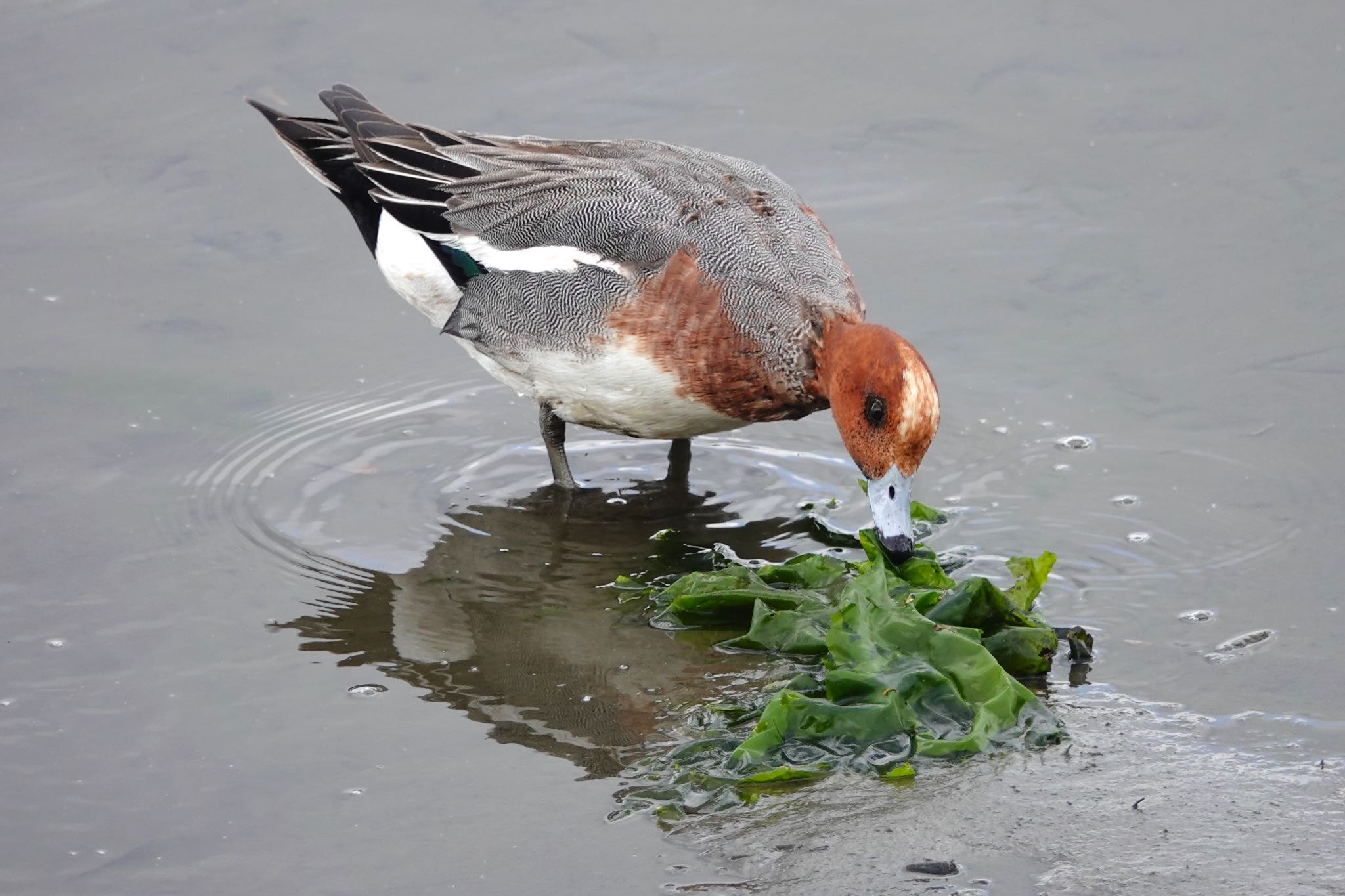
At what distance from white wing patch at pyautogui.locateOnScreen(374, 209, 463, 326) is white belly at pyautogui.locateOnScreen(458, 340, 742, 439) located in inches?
20.5

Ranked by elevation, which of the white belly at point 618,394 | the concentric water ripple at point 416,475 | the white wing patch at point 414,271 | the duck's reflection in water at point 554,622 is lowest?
the duck's reflection in water at point 554,622

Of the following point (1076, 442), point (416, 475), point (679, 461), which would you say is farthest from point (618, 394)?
point (1076, 442)

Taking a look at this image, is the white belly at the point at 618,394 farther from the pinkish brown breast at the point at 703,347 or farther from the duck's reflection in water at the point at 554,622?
the duck's reflection in water at the point at 554,622

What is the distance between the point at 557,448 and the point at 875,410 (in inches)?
62.6

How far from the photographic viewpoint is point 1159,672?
15.9 feet

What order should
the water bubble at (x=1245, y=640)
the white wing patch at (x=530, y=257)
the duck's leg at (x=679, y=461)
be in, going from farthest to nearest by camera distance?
1. the duck's leg at (x=679, y=461)
2. the white wing patch at (x=530, y=257)
3. the water bubble at (x=1245, y=640)

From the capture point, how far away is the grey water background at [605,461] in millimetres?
4117

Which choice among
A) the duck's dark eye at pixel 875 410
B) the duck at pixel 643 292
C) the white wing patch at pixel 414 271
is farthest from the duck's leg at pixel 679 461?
the duck's dark eye at pixel 875 410

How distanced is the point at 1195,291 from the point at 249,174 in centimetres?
475

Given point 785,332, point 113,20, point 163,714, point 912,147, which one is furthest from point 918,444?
point 113,20

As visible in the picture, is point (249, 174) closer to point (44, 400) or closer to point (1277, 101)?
point (44, 400)

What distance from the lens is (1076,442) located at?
20.8ft

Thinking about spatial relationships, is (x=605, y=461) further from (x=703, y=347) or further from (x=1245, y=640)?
(x=1245, y=640)

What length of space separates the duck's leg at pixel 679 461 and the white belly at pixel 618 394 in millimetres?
294
